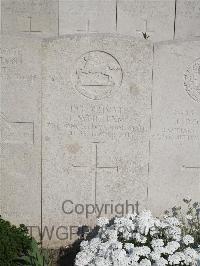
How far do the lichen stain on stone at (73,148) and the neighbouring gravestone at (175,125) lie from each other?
671 mm

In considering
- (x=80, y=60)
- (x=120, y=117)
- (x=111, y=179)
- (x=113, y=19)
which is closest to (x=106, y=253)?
(x=111, y=179)

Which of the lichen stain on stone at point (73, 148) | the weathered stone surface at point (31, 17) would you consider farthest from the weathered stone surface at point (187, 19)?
the lichen stain on stone at point (73, 148)

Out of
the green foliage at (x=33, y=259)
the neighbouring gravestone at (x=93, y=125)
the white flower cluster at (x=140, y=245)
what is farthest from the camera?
the neighbouring gravestone at (x=93, y=125)

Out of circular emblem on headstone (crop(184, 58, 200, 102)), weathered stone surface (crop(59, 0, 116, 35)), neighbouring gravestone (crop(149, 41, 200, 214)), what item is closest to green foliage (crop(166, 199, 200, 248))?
neighbouring gravestone (crop(149, 41, 200, 214))

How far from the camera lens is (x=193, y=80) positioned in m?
4.18

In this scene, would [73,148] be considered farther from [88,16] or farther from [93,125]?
[88,16]

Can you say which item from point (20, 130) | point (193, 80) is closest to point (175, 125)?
point (193, 80)

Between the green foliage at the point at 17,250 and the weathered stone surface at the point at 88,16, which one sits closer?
the green foliage at the point at 17,250

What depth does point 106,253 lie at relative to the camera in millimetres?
3477

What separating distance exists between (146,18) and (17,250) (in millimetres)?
4901

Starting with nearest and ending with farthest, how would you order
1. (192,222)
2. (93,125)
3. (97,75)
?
(192,222) < (97,75) < (93,125)

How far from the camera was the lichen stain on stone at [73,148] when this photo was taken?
4.29 meters

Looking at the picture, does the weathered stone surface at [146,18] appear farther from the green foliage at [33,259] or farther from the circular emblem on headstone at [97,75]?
the green foliage at [33,259]

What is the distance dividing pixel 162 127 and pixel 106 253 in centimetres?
133
